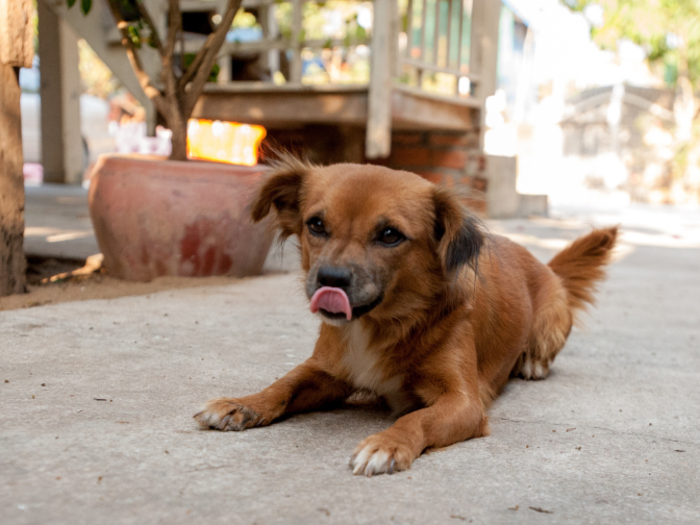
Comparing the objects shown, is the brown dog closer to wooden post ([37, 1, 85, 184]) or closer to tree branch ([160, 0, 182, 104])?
tree branch ([160, 0, 182, 104])


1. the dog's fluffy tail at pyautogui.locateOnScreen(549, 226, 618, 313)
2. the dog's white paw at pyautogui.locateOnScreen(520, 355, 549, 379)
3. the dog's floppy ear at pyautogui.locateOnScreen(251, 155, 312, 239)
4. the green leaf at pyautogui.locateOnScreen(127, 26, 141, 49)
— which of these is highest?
the green leaf at pyautogui.locateOnScreen(127, 26, 141, 49)

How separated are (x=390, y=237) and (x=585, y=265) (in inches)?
63.1

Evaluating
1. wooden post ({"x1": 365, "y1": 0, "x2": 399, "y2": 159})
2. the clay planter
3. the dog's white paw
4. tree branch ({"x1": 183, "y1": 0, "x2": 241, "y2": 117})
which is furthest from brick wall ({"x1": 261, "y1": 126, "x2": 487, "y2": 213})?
the dog's white paw

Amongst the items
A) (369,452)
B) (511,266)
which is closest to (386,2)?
(511,266)

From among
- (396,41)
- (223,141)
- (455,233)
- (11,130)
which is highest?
(396,41)

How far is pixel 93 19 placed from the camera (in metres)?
6.40

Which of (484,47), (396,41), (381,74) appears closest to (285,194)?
(381,74)

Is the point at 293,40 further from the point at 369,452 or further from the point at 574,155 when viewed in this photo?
the point at 574,155

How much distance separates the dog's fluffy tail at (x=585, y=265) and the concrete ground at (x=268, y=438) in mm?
297

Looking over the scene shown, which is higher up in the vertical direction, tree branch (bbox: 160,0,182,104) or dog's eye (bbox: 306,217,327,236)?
tree branch (bbox: 160,0,182,104)

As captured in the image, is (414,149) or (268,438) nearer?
(268,438)

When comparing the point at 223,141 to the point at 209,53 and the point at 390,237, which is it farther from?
the point at 390,237

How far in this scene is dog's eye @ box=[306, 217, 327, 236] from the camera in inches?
85.8

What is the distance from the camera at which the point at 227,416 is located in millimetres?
1976
